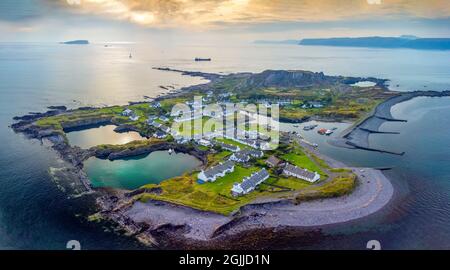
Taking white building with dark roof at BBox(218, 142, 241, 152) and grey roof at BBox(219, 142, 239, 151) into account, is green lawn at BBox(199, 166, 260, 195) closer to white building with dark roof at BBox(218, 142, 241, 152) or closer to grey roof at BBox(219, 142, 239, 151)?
white building with dark roof at BBox(218, 142, 241, 152)

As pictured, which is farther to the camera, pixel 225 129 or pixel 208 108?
pixel 208 108

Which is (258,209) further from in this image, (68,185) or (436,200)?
(68,185)

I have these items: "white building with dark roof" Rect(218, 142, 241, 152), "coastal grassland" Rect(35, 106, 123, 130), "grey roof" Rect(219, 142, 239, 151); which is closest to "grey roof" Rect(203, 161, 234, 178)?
"white building with dark roof" Rect(218, 142, 241, 152)

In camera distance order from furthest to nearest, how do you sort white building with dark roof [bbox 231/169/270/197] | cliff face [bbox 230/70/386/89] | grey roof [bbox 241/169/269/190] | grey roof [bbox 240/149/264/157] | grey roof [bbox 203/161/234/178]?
cliff face [bbox 230/70/386/89]
grey roof [bbox 240/149/264/157]
grey roof [bbox 203/161/234/178]
grey roof [bbox 241/169/269/190]
white building with dark roof [bbox 231/169/270/197]

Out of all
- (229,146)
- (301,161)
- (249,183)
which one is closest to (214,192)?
(249,183)

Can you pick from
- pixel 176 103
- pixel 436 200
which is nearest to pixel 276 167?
pixel 436 200

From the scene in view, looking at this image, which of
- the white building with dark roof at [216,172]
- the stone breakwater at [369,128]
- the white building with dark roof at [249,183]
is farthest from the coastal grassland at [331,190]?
the stone breakwater at [369,128]
